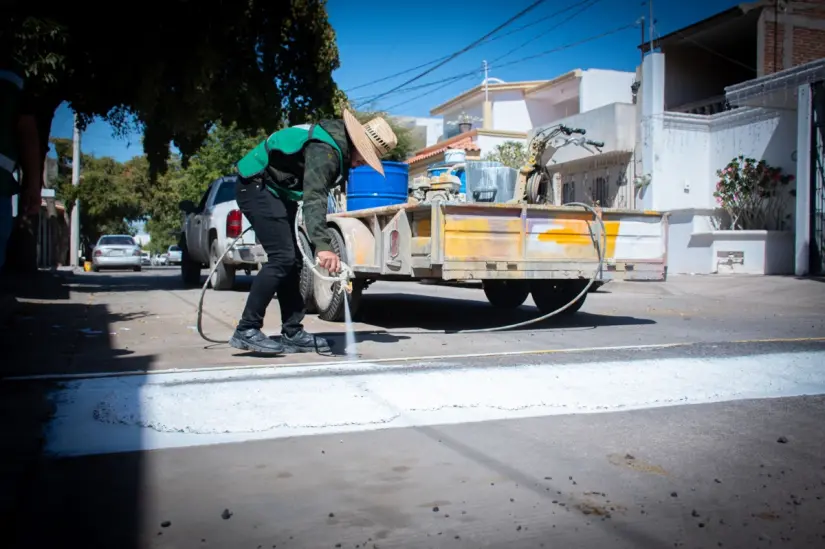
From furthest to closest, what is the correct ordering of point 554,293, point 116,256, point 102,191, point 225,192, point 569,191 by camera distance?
point 102,191 → point 116,256 → point 569,191 → point 225,192 → point 554,293

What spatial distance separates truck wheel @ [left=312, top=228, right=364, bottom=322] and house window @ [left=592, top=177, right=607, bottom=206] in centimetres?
1408

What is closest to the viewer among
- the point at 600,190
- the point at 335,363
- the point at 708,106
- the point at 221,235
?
the point at 335,363

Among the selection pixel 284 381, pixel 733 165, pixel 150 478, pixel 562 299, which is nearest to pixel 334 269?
pixel 284 381

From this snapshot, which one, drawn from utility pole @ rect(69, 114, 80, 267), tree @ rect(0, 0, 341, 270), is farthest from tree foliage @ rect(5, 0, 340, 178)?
utility pole @ rect(69, 114, 80, 267)

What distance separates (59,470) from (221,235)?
10.0 metres

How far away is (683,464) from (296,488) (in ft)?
5.34

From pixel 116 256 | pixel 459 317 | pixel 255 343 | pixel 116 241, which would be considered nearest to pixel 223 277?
pixel 459 317

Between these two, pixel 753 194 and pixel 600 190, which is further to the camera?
pixel 600 190

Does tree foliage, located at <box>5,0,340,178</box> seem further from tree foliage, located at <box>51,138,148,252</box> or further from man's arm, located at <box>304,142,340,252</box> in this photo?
tree foliage, located at <box>51,138,148,252</box>

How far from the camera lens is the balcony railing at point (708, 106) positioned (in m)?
18.8

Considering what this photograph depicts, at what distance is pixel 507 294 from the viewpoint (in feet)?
30.7

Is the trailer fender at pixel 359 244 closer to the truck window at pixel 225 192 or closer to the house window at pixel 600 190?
the truck window at pixel 225 192

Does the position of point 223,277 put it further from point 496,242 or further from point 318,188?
point 318,188

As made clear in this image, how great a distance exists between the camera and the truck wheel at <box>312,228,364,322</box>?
297 inches
